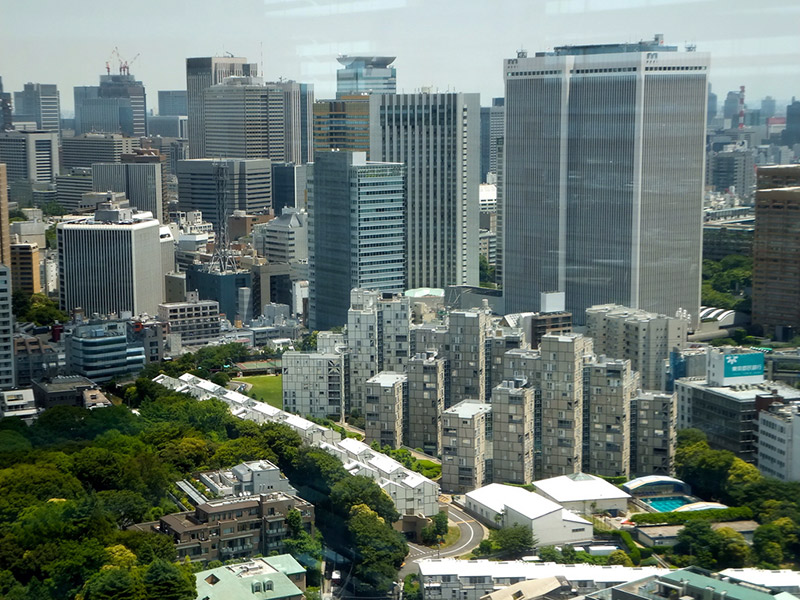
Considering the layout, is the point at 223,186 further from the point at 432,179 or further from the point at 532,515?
the point at 532,515

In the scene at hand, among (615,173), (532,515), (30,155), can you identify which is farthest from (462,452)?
(30,155)

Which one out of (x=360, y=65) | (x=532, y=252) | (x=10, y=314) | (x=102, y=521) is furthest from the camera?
(x=360, y=65)

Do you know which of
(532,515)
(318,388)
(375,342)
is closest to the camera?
(532,515)

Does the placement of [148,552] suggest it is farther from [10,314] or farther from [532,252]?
[532,252]

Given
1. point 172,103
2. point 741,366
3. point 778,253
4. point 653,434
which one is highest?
point 172,103

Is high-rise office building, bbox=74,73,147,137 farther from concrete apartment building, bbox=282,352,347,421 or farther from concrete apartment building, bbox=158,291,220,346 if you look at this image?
concrete apartment building, bbox=282,352,347,421

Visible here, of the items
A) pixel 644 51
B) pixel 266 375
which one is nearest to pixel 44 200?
pixel 266 375

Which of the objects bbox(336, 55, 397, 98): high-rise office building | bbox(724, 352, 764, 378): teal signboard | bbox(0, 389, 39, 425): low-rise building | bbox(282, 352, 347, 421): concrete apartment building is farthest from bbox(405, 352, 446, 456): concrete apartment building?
bbox(336, 55, 397, 98): high-rise office building
